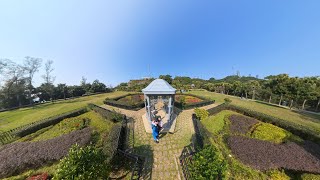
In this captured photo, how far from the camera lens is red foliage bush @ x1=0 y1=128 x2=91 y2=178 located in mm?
7355

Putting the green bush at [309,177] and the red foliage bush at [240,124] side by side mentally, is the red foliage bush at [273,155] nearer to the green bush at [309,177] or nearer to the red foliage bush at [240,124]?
the green bush at [309,177]

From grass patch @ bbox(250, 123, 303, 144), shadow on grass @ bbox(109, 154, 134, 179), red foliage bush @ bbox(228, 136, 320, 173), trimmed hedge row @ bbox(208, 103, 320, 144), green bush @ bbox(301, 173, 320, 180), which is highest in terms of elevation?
trimmed hedge row @ bbox(208, 103, 320, 144)

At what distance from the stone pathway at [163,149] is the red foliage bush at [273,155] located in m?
3.16

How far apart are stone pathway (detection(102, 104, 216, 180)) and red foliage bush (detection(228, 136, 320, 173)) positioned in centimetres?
316

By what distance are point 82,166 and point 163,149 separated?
5072 millimetres

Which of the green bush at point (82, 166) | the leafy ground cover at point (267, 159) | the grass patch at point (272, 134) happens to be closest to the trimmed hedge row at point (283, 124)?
the grass patch at point (272, 134)

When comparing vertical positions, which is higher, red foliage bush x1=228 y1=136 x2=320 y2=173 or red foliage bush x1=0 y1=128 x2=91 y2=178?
red foliage bush x1=228 y1=136 x2=320 y2=173

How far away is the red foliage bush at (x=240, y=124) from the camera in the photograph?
11.2m

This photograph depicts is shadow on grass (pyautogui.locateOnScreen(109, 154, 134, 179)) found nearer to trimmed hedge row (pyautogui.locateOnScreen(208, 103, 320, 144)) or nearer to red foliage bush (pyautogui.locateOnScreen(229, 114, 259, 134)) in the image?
red foliage bush (pyautogui.locateOnScreen(229, 114, 259, 134))

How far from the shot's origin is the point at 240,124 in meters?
12.3

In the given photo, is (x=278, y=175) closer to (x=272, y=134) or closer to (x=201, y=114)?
(x=272, y=134)

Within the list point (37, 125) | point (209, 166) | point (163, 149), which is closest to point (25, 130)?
Result: point (37, 125)

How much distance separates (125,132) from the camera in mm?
11023

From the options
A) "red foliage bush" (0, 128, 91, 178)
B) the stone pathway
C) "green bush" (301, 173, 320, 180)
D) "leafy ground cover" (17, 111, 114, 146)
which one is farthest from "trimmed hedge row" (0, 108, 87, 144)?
"green bush" (301, 173, 320, 180)
